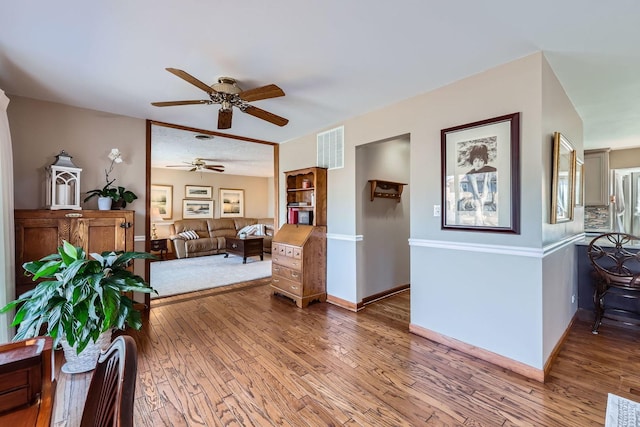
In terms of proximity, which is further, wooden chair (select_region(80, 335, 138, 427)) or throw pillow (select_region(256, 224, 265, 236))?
throw pillow (select_region(256, 224, 265, 236))

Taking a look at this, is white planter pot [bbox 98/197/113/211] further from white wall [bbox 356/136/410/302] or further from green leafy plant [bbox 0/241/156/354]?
white wall [bbox 356/136/410/302]

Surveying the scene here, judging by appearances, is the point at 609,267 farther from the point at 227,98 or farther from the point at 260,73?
the point at 227,98

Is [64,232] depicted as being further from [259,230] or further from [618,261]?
[259,230]

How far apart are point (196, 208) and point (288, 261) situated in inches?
224

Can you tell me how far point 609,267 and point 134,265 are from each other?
5.57m

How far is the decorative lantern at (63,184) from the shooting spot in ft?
9.34

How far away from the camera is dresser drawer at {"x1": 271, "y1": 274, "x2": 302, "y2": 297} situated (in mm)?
3729

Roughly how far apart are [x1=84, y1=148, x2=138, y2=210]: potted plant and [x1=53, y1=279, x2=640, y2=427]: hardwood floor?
4.85 ft

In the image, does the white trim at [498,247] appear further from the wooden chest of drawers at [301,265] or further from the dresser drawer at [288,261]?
the dresser drawer at [288,261]

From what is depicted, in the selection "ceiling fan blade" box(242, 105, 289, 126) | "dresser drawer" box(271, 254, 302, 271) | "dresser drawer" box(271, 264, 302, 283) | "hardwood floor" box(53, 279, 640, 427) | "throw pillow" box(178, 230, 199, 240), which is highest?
"ceiling fan blade" box(242, 105, 289, 126)

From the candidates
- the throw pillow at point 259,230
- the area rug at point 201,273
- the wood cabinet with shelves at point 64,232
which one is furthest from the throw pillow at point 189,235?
the wood cabinet with shelves at point 64,232

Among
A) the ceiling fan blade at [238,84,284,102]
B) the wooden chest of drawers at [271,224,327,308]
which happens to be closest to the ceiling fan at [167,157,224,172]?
the wooden chest of drawers at [271,224,327,308]

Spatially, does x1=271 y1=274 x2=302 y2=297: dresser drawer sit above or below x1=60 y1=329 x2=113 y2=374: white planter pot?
above

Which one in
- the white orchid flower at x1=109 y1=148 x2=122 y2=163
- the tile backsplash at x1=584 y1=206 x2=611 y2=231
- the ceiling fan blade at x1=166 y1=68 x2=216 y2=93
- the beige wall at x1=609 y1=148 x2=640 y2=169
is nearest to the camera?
the ceiling fan blade at x1=166 y1=68 x2=216 y2=93
